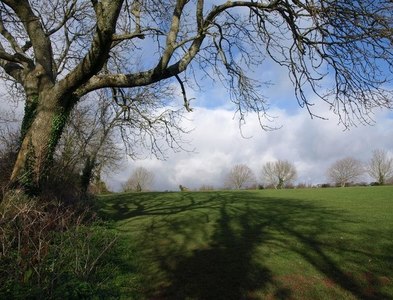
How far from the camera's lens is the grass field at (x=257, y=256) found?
847cm

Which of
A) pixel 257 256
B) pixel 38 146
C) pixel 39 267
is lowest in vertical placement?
pixel 257 256

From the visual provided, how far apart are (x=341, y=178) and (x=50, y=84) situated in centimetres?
8746

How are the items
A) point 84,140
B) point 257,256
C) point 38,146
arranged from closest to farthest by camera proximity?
point 257,256 → point 38,146 → point 84,140

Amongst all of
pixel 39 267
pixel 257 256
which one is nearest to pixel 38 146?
pixel 39 267

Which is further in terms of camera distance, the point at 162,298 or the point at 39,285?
the point at 162,298

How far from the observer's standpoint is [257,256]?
10.7 meters

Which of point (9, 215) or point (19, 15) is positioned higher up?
point (19, 15)

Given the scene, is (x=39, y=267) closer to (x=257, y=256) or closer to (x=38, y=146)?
(x=38, y=146)

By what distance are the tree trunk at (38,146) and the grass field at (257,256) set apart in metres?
3.45

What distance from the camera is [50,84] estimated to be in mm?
12555

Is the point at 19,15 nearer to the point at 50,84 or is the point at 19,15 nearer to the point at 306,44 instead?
the point at 50,84

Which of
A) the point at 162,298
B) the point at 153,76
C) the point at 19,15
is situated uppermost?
the point at 19,15

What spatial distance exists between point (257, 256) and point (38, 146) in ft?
23.4

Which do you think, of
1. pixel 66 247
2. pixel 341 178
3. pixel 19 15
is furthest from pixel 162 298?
pixel 341 178
